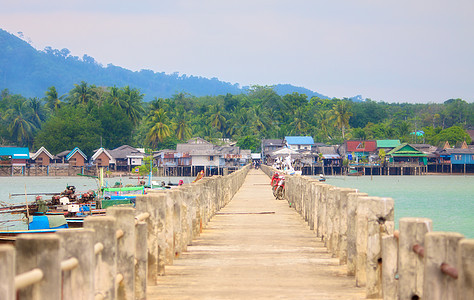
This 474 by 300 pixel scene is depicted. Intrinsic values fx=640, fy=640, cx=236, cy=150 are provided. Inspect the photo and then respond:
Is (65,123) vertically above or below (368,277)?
above

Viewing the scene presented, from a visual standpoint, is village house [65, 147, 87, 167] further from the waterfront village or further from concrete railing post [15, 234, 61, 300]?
concrete railing post [15, 234, 61, 300]

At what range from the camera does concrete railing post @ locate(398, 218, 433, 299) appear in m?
5.92

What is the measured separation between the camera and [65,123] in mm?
121312

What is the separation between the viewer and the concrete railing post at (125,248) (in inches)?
269

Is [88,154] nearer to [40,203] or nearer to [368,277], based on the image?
[40,203]

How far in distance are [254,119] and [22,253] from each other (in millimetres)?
149001

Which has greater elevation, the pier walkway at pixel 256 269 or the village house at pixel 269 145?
the village house at pixel 269 145

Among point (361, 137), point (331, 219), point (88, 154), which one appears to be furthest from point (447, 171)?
point (331, 219)

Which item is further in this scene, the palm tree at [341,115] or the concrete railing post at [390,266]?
the palm tree at [341,115]

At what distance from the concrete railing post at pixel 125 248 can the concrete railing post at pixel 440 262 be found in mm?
3148

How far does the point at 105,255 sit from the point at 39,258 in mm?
1886

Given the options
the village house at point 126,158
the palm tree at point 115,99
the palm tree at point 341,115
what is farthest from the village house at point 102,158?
the palm tree at point 341,115

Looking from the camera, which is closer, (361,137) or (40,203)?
(40,203)

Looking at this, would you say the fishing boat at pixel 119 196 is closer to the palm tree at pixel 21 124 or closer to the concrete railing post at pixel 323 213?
the concrete railing post at pixel 323 213
